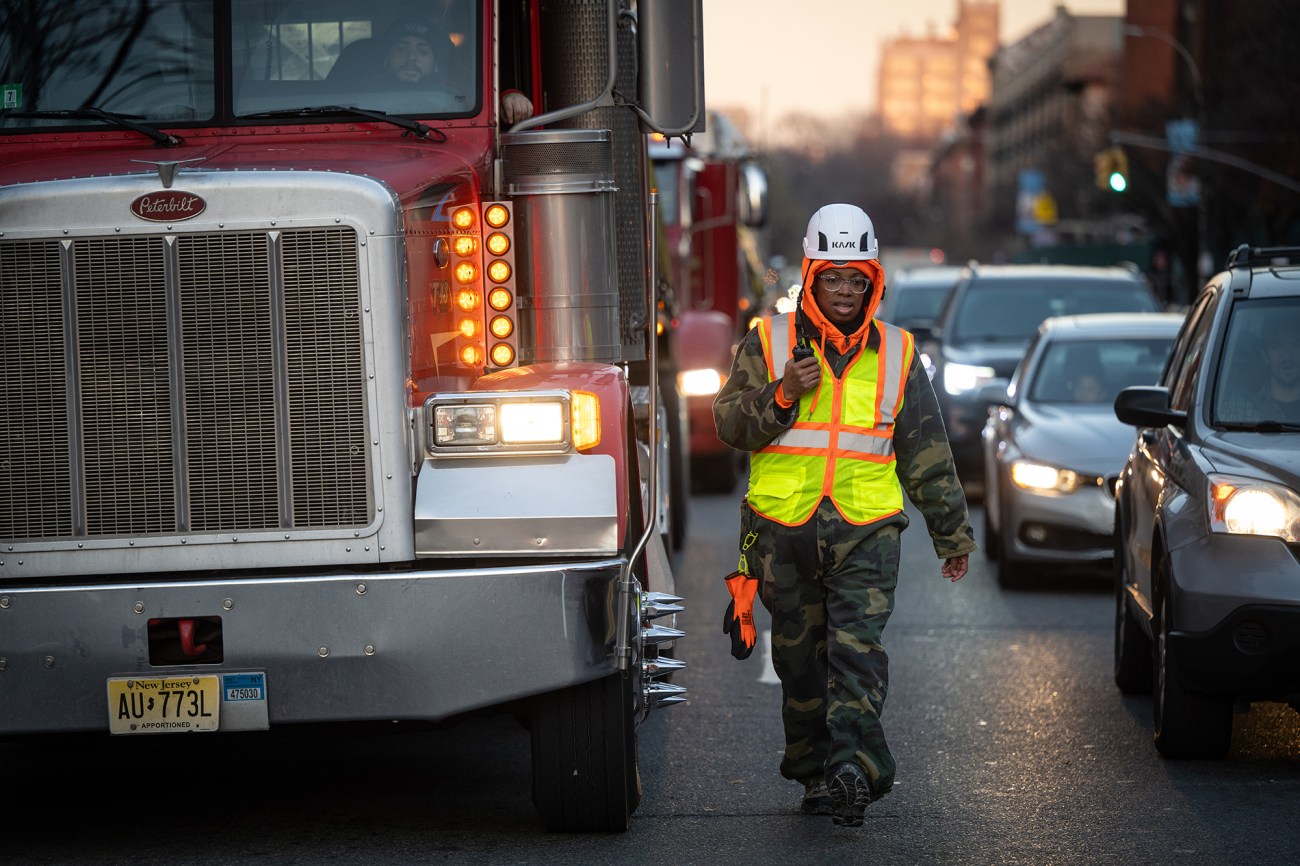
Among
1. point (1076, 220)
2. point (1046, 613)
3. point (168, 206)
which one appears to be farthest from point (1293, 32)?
point (1076, 220)

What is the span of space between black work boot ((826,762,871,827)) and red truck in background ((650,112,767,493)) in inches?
435

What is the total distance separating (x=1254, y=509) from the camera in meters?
7.43

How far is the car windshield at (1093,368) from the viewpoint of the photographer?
14.0 m

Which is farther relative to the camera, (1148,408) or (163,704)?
(1148,408)

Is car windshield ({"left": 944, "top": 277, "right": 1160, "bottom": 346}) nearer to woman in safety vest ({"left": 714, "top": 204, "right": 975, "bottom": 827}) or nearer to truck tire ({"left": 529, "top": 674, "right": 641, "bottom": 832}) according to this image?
woman in safety vest ({"left": 714, "top": 204, "right": 975, "bottom": 827})

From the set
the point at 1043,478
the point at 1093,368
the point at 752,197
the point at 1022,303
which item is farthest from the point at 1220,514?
the point at 752,197

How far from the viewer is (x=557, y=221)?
23.4 ft

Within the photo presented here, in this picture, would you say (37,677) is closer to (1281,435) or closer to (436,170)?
(436,170)

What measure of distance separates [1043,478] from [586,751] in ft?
22.7

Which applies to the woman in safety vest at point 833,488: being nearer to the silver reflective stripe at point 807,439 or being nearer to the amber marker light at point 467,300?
the silver reflective stripe at point 807,439

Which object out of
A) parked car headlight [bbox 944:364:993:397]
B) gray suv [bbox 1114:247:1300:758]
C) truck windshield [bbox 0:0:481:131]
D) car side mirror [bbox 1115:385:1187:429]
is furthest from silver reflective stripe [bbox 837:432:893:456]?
Answer: parked car headlight [bbox 944:364:993:397]

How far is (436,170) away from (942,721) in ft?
11.0

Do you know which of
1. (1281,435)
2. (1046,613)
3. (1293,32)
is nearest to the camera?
(1281,435)

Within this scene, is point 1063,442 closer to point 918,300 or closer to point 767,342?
point 767,342
